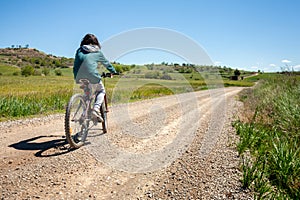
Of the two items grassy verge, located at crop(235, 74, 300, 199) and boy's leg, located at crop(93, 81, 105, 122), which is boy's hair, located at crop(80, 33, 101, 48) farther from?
grassy verge, located at crop(235, 74, 300, 199)

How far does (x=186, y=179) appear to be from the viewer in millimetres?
4203

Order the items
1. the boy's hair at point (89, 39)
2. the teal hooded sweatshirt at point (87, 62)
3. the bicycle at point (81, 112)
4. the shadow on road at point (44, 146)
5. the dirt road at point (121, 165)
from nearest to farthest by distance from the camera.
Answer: the dirt road at point (121, 165) → the shadow on road at point (44, 146) → the bicycle at point (81, 112) → the teal hooded sweatshirt at point (87, 62) → the boy's hair at point (89, 39)

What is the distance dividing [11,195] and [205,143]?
4.65 meters

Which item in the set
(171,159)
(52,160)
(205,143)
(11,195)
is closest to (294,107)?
(205,143)

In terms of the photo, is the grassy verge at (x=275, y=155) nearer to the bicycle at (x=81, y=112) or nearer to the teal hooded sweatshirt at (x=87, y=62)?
the bicycle at (x=81, y=112)

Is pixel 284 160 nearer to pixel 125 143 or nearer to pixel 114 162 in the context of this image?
pixel 114 162

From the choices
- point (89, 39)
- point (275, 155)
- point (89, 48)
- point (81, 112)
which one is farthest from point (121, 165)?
point (89, 39)

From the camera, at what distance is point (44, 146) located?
19.2 feet

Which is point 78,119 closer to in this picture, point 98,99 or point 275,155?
point 98,99

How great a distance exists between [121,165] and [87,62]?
2.63 m

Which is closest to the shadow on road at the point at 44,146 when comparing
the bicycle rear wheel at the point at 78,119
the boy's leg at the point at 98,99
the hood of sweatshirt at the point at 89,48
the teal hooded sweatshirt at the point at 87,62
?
the bicycle rear wheel at the point at 78,119

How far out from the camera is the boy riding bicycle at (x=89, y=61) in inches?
230

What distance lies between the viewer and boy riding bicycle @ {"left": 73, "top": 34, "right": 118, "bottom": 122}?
5844 millimetres

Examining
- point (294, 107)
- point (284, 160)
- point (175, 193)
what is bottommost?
point (175, 193)
